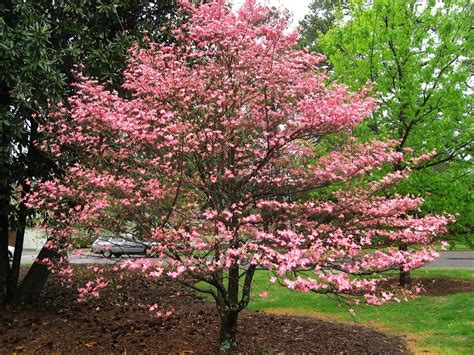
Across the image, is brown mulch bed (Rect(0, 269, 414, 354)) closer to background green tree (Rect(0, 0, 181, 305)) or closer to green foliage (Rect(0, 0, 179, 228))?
background green tree (Rect(0, 0, 181, 305))

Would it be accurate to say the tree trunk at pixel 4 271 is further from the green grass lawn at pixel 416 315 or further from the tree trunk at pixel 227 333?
the green grass lawn at pixel 416 315

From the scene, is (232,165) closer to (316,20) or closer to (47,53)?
(47,53)

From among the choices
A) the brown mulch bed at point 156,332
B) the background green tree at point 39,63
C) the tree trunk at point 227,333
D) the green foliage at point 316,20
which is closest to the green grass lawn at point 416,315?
the brown mulch bed at point 156,332

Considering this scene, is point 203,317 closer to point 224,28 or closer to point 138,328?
point 138,328

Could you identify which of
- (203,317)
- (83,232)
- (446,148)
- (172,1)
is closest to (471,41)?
(446,148)

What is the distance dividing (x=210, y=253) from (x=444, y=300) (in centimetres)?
816

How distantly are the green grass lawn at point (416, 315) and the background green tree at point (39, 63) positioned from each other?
17.5 ft

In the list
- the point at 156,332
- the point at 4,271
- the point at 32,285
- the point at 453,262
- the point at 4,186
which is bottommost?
the point at 156,332

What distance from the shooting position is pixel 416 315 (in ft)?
31.8

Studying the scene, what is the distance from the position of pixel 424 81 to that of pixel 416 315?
585 cm

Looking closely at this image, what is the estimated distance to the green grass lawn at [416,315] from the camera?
757cm

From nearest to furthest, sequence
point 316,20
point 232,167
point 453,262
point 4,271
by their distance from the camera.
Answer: point 232,167 → point 4,271 → point 453,262 → point 316,20

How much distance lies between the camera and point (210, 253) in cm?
521

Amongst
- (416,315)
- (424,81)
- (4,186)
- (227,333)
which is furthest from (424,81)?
(4,186)
